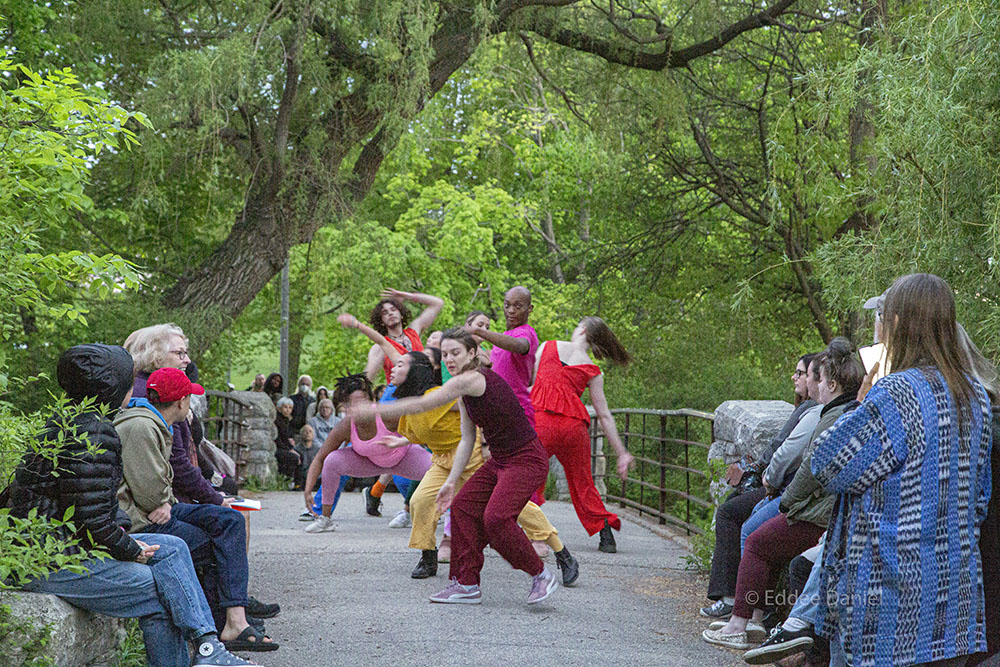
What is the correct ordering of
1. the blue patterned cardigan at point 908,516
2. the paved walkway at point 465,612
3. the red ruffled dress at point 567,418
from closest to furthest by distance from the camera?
the blue patterned cardigan at point 908,516
the paved walkway at point 465,612
the red ruffled dress at point 567,418

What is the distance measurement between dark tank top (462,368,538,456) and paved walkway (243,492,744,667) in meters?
0.95

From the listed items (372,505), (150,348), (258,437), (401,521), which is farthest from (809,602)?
(258,437)

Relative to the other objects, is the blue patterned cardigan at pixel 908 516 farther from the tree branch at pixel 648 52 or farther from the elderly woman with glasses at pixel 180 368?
the tree branch at pixel 648 52

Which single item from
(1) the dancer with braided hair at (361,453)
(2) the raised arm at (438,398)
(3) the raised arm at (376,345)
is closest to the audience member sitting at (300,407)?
(1) the dancer with braided hair at (361,453)

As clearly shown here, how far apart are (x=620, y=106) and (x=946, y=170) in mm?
8252

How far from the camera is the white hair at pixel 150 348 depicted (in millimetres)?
5898

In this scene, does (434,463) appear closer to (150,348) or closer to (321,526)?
(321,526)

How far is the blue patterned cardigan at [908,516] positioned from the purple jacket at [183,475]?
127 inches

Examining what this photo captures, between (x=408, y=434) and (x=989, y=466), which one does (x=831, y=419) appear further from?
(x=408, y=434)

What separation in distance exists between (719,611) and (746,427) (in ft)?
4.44

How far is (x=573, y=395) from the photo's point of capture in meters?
8.74

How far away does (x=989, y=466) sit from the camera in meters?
3.82

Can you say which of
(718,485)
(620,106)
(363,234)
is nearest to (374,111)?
(363,234)

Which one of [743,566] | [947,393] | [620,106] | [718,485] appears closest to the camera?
[947,393]
